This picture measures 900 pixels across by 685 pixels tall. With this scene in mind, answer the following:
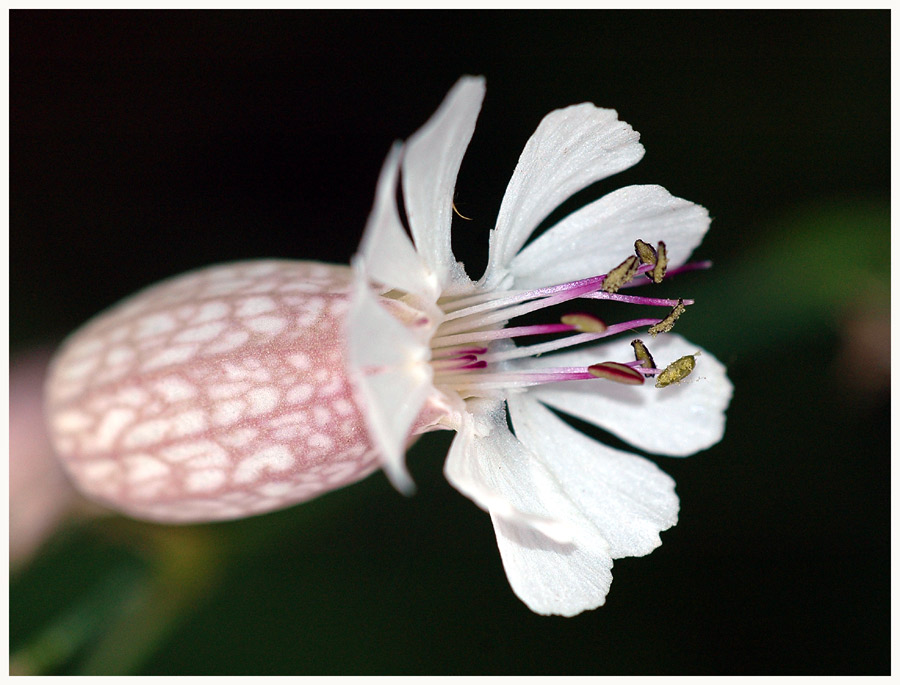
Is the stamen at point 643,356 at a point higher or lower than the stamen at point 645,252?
lower

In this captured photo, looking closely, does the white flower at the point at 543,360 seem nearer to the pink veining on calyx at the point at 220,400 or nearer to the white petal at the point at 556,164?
the white petal at the point at 556,164

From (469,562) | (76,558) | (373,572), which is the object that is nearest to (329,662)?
(373,572)

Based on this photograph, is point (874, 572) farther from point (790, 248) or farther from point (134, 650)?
point (134, 650)

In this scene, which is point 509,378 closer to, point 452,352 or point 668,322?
point 452,352

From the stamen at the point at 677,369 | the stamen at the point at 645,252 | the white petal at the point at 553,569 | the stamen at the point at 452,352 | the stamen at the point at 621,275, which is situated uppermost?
the stamen at the point at 645,252

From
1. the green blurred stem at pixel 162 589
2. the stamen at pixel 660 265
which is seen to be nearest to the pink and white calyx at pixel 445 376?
the stamen at pixel 660 265

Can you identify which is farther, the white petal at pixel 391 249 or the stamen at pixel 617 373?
the stamen at pixel 617 373

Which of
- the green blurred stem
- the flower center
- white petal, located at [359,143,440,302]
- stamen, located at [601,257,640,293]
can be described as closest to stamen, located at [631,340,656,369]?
the flower center
